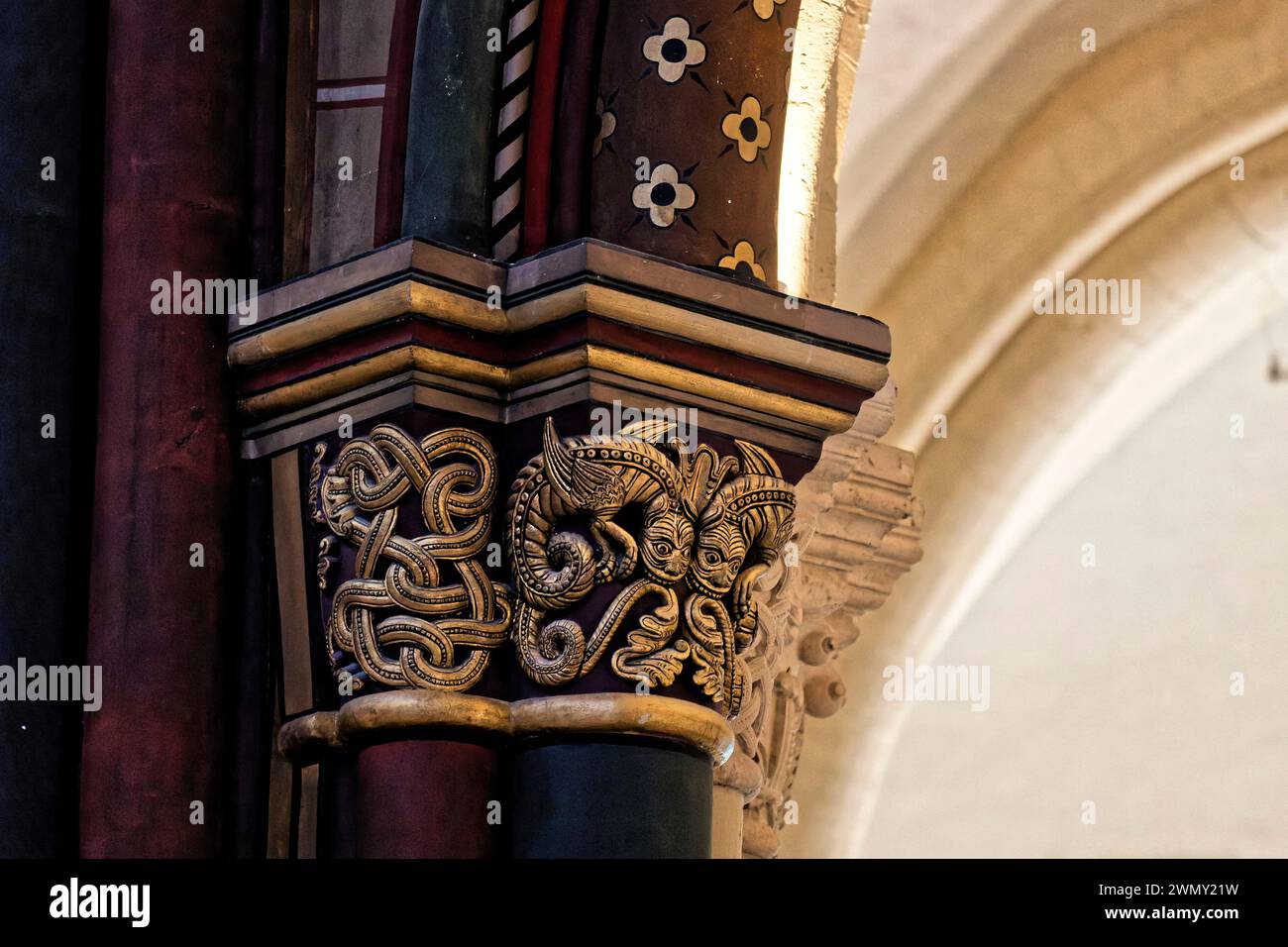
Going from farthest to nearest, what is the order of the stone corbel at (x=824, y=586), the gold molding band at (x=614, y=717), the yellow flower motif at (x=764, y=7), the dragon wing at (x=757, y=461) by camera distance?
the stone corbel at (x=824, y=586) < the yellow flower motif at (x=764, y=7) < the dragon wing at (x=757, y=461) < the gold molding band at (x=614, y=717)

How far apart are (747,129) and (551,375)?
362 millimetres

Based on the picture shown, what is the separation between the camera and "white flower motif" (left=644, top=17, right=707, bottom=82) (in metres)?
2.64

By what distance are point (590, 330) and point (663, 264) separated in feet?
0.34

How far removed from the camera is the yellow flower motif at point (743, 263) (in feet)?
8.59

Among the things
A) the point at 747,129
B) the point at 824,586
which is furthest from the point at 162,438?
the point at 824,586

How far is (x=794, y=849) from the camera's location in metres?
4.41

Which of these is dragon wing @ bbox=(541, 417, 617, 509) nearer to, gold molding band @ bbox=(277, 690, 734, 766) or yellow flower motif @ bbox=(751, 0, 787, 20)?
gold molding band @ bbox=(277, 690, 734, 766)

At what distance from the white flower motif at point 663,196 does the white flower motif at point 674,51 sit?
0.10 m

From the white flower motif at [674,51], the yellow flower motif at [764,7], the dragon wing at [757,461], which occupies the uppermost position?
the yellow flower motif at [764,7]

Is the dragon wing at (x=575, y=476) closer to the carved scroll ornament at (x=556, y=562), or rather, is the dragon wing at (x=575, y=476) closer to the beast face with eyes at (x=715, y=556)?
Result: the carved scroll ornament at (x=556, y=562)

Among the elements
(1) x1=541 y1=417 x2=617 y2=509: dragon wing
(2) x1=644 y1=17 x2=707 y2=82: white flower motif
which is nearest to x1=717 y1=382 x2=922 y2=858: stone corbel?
(1) x1=541 y1=417 x2=617 y2=509: dragon wing

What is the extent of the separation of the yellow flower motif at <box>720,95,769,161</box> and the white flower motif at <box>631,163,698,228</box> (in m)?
0.08

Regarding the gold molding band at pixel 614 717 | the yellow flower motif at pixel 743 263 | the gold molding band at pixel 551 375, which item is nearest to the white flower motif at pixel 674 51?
the yellow flower motif at pixel 743 263

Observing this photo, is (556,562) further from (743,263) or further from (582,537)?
(743,263)
